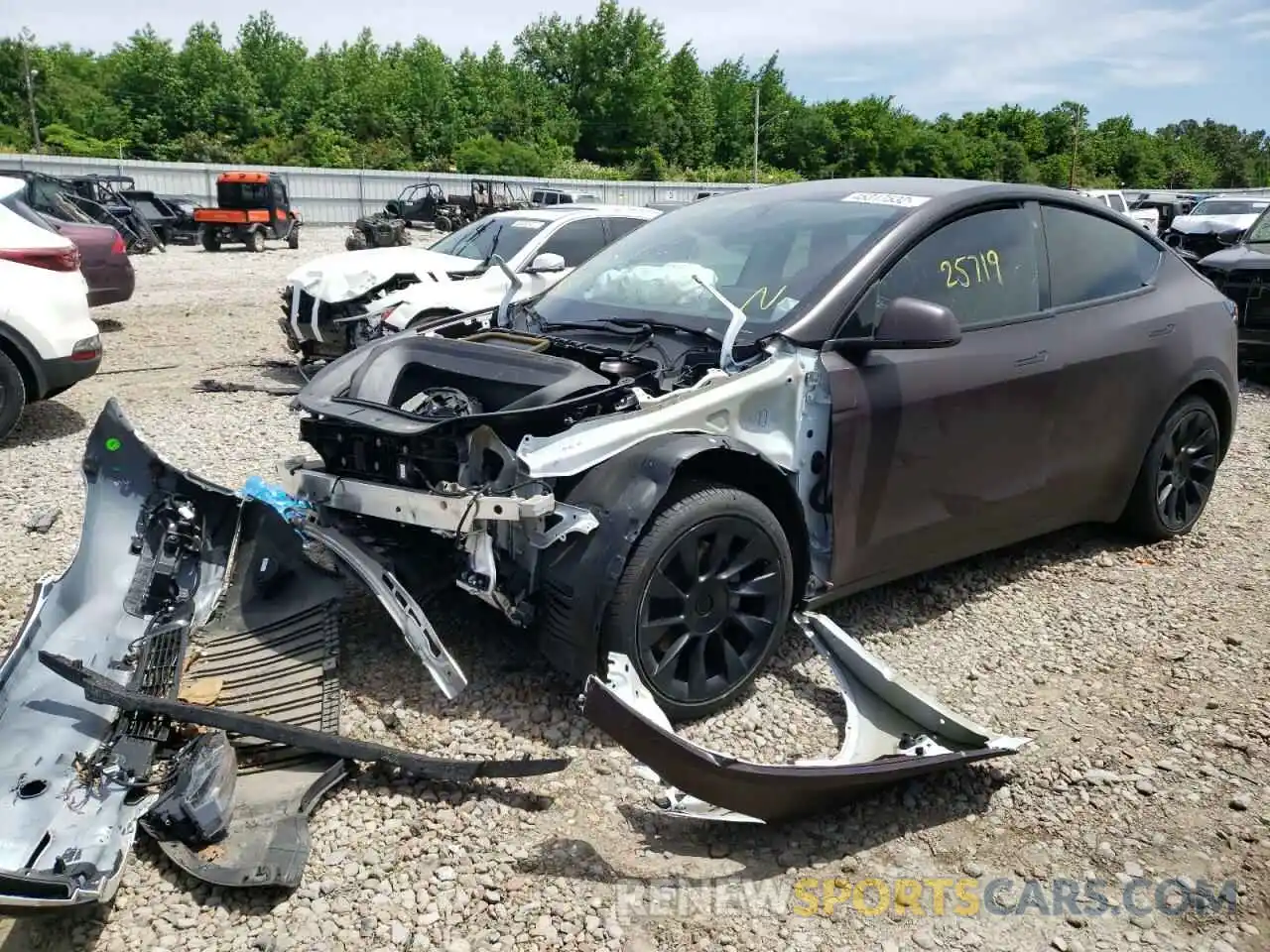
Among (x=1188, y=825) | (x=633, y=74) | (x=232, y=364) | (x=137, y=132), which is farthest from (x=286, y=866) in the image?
(x=633, y=74)

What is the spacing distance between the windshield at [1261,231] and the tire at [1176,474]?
655cm

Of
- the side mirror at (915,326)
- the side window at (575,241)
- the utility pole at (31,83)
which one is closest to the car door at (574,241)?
the side window at (575,241)

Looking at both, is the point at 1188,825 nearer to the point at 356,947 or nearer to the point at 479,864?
the point at 479,864

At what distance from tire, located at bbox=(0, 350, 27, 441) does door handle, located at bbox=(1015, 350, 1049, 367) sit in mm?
6221

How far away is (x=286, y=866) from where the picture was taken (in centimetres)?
253

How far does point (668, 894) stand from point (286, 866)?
0.97 meters

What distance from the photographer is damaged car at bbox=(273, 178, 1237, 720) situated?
10.2 feet

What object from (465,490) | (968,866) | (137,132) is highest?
(137,132)

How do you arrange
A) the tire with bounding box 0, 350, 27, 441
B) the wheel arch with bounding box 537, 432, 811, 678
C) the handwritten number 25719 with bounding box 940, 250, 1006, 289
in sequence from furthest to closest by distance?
the tire with bounding box 0, 350, 27, 441 → the handwritten number 25719 with bounding box 940, 250, 1006, 289 → the wheel arch with bounding box 537, 432, 811, 678

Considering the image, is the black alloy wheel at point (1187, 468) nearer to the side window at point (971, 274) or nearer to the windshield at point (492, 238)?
the side window at point (971, 274)

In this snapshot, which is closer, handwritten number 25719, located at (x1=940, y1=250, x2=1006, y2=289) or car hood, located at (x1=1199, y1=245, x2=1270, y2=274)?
handwritten number 25719, located at (x1=940, y1=250, x2=1006, y2=289)

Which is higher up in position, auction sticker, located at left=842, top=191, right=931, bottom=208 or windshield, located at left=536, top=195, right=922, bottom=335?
auction sticker, located at left=842, top=191, right=931, bottom=208

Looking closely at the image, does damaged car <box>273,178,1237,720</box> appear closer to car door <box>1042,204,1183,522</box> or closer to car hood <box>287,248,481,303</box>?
car door <box>1042,204,1183,522</box>

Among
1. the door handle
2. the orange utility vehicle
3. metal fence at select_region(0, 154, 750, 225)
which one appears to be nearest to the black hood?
metal fence at select_region(0, 154, 750, 225)
